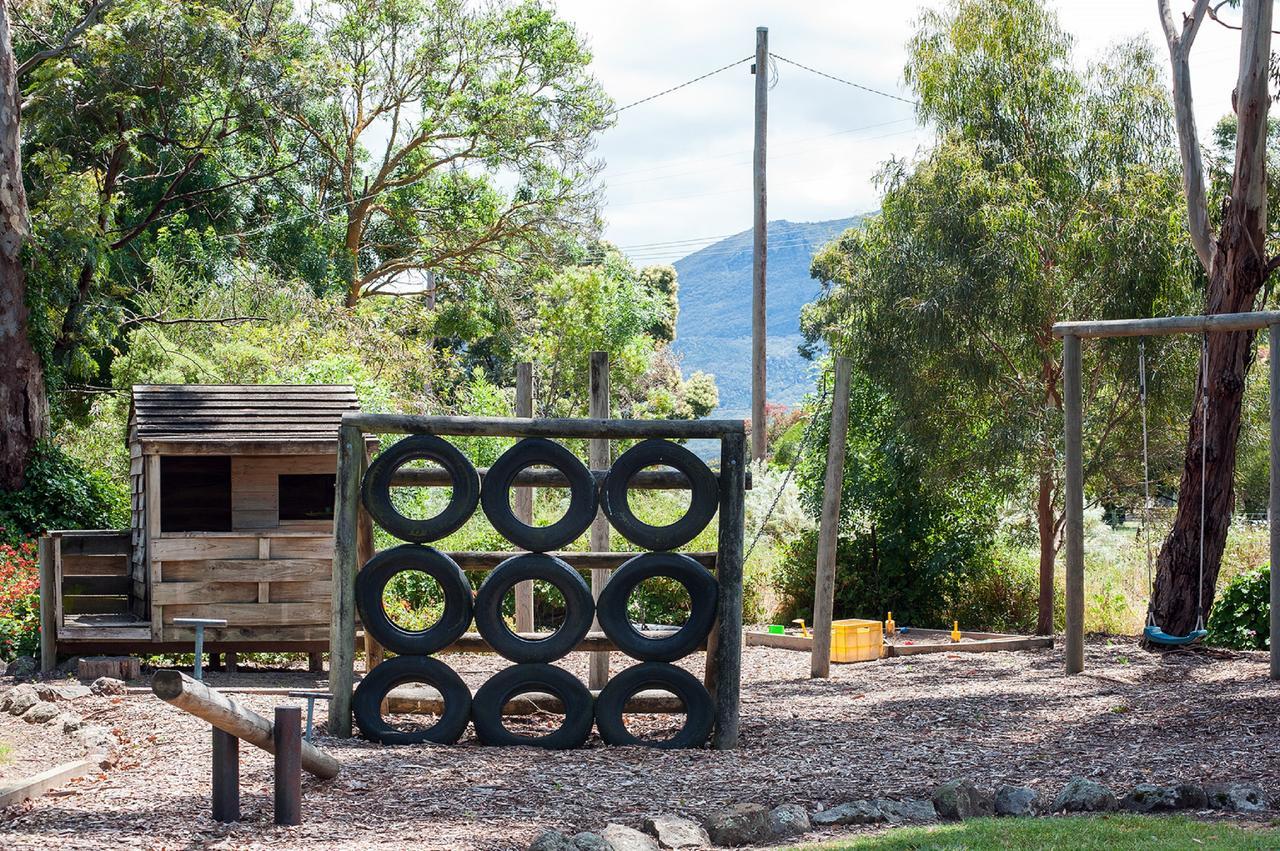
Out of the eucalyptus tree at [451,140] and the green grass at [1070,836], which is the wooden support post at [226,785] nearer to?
the green grass at [1070,836]

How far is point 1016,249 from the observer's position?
42.7 feet

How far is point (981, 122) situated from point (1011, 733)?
8015 millimetres

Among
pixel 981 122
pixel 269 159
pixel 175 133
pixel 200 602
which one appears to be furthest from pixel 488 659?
pixel 269 159

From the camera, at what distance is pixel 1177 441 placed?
13.7 m

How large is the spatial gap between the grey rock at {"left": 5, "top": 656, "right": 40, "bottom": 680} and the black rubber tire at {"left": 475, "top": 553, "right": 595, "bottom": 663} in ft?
16.0

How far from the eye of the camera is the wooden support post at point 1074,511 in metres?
10.3

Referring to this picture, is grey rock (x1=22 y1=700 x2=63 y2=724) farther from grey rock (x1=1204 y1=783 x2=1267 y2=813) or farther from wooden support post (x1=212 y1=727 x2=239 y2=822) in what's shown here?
grey rock (x1=1204 y1=783 x2=1267 y2=813)

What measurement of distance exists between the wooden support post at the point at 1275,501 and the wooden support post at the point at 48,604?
389 inches

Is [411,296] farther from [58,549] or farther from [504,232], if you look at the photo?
[58,549]

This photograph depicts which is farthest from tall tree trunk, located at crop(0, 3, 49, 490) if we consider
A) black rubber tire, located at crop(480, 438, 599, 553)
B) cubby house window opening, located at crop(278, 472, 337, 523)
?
black rubber tire, located at crop(480, 438, 599, 553)

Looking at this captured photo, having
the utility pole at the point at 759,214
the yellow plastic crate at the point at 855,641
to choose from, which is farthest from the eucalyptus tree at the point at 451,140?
the yellow plastic crate at the point at 855,641

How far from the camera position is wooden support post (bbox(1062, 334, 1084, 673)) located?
10.3 meters

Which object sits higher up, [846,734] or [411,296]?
[411,296]

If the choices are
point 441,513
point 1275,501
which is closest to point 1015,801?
point 441,513
